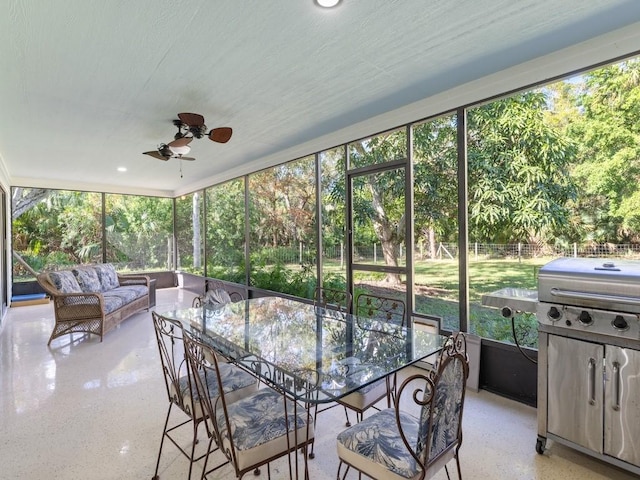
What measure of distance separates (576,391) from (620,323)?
0.46 m

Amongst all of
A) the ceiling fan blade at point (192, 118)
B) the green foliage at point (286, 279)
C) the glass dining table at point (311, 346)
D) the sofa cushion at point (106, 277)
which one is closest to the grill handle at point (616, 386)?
the glass dining table at point (311, 346)

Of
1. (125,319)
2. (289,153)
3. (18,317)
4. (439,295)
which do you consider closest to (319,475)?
(439,295)

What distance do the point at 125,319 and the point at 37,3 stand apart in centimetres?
441

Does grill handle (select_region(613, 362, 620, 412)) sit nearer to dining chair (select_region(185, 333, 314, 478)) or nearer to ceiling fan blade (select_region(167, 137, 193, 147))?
dining chair (select_region(185, 333, 314, 478))

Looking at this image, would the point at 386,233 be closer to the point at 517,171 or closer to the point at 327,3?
the point at 517,171

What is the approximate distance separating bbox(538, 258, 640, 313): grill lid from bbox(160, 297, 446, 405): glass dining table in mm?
703

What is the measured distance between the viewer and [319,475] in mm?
1830

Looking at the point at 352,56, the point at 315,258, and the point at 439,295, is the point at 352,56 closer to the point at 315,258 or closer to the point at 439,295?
the point at 439,295

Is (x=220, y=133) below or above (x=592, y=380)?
above

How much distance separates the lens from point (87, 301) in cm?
421

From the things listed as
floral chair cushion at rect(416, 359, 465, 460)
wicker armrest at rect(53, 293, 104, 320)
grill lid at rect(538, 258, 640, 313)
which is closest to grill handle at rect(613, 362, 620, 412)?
grill lid at rect(538, 258, 640, 313)

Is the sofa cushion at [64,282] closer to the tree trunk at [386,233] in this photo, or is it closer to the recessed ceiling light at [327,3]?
the tree trunk at [386,233]

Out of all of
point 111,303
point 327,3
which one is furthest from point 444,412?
point 111,303

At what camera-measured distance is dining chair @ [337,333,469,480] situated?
4.04 feet
